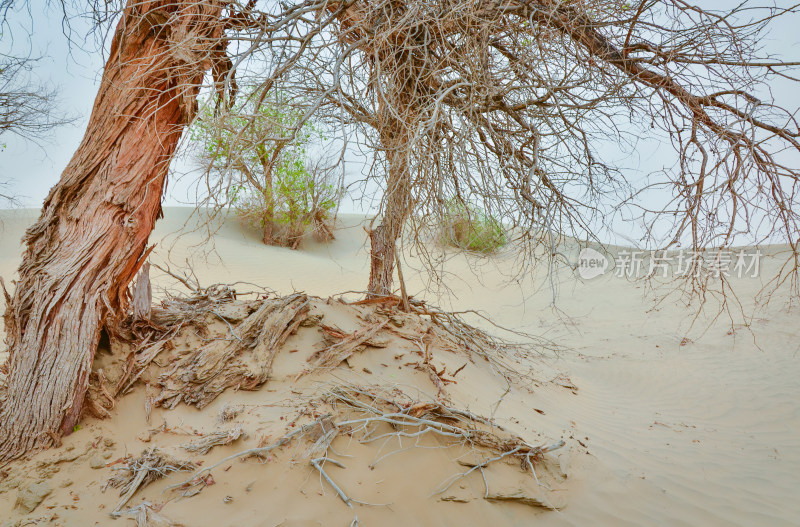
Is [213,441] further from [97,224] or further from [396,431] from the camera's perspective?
[97,224]

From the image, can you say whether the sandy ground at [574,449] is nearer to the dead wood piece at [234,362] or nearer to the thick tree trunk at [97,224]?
the dead wood piece at [234,362]

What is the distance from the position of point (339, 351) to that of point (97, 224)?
222 centimetres

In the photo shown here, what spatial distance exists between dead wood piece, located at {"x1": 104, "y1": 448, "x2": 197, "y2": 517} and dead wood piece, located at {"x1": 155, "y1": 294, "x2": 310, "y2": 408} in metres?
0.64

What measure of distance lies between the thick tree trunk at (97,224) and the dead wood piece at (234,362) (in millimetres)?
643

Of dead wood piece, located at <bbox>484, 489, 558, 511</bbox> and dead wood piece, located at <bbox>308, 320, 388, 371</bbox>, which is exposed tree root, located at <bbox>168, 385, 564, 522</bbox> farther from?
dead wood piece, located at <bbox>308, 320, 388, 371</bbox>

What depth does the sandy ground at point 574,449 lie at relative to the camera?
2.90 m

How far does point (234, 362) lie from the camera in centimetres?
409

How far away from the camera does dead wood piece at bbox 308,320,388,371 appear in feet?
14.0

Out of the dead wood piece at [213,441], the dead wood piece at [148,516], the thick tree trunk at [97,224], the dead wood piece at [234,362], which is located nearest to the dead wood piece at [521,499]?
the dead wood piece at [213,441]

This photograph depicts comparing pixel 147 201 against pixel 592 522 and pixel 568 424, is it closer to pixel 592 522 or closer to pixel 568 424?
pixel 592 522

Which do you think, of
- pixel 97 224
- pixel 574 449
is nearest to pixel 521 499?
pixel 574 449

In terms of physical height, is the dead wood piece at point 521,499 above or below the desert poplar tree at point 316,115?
below

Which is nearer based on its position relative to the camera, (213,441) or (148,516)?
(148,516)

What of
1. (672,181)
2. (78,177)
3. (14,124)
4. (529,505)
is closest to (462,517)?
(529,505)
